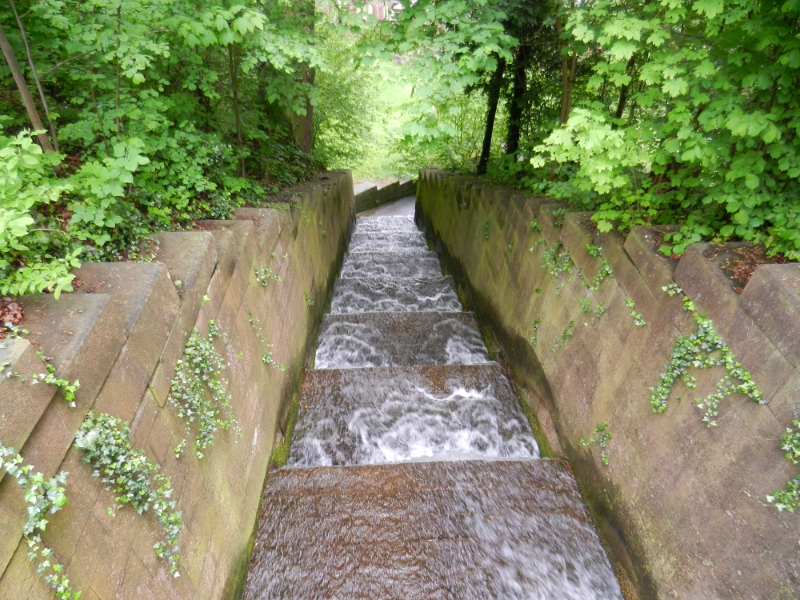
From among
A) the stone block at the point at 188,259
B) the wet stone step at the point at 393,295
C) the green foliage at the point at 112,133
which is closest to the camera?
the green foliage at the point at 112,133

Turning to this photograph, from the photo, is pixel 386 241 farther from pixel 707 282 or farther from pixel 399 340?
pixel 707 282

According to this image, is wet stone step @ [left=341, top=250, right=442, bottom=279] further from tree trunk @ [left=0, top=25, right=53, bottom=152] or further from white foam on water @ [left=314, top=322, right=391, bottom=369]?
tree trunk @ [left=0, top=25, right=53, bottom=152]

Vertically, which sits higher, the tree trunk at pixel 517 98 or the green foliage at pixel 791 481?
the tree trunk at pixel 517 98

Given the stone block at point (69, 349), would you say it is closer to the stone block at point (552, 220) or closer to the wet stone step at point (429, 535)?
the wet stone step at point (429, 535)

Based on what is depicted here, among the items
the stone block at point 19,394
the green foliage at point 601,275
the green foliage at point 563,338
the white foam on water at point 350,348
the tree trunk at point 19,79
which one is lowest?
the white foam on water at point 350,348

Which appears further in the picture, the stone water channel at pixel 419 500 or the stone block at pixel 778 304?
the stone water channel at pixel 419 500

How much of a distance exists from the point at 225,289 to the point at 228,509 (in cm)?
187

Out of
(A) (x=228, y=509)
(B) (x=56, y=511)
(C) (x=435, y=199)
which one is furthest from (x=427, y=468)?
(C) (x=435, y=199)

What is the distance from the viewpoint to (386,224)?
15.0 m

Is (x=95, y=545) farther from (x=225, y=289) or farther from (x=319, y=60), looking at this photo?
(x=319, y=60)

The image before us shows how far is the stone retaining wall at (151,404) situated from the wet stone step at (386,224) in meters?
9.36

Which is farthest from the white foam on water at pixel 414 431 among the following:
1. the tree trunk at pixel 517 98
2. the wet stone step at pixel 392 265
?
the tree trunk at pixel 517 98

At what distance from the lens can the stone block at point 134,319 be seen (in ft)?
7.27

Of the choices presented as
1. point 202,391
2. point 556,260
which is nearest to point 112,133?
point 202,391
